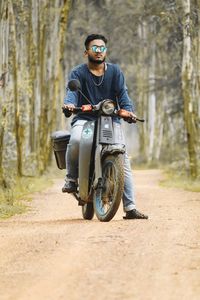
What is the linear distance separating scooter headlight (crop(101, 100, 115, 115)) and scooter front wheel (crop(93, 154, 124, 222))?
1.42ft

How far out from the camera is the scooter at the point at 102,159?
24.6 feet

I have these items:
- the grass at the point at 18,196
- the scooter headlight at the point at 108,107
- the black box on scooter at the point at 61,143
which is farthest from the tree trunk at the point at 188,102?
the scooter headlight at the point at 108,107

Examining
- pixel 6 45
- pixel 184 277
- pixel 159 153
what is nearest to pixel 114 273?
pixel 184 277

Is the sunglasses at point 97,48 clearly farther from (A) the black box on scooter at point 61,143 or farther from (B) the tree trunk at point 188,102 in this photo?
(B) the tree trunk at point 188,102

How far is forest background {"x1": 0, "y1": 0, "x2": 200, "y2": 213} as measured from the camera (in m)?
15.2

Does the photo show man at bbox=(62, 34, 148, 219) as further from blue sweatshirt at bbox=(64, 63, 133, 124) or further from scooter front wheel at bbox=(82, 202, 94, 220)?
scooter front wheel at bbox=(82, 202, 94, 220)

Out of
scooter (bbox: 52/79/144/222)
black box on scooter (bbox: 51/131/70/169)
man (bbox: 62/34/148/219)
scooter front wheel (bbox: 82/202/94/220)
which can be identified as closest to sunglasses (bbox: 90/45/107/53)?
man (bbox: 62/34/148/219)

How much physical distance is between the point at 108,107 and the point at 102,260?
9.33 feet

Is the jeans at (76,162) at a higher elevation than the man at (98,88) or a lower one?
lower

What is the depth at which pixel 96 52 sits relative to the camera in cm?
796

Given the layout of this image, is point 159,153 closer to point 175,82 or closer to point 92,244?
point 175,82

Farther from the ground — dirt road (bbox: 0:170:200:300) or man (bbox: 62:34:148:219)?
man (bbox: 62:34:148:219)

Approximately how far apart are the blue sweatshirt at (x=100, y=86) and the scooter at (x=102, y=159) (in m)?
0.12

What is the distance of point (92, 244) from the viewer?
A: 227 inches
